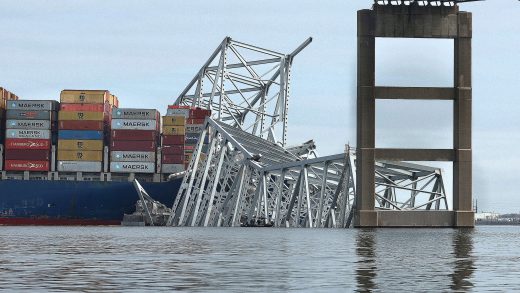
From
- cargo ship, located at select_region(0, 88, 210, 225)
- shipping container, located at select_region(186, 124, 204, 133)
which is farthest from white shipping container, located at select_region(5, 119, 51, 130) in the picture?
shipping container, located at select_region(186, 124, 204, 133)

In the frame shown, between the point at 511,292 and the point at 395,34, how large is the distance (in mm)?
69963

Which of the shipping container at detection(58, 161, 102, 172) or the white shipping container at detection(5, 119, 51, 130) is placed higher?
the white shipping container at detection(5, 119, 51, 130)

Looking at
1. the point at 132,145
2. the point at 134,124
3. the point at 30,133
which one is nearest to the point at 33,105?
the point at 30,133

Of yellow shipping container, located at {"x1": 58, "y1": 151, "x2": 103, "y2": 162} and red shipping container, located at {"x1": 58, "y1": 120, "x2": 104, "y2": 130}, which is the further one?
yellow shipping container, located at {"x1": 58, "y1": 151, "x2": 103, "y2": 162}

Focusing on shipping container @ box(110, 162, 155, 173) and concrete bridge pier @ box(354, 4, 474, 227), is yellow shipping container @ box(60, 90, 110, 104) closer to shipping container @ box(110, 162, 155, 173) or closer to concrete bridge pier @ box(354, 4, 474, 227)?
shipping container @ box(110, 162, 155, 173)

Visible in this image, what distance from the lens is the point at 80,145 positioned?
16250cm

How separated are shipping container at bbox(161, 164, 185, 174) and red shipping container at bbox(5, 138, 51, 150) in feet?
53.5

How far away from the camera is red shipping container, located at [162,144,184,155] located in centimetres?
16162

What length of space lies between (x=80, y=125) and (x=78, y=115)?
4.76 ft

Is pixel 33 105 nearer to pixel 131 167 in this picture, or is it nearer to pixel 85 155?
pixel 85 155

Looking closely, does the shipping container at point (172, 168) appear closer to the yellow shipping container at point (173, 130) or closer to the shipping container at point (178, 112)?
the yellow shipping container at point (173, 130)

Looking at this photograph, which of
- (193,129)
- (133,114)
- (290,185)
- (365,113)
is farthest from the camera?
(193,129)

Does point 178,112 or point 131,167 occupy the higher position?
point 178,112

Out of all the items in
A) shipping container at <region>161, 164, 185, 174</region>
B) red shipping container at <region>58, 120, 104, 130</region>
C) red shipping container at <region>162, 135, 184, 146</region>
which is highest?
red shipping container at <region>58, 120, 104, 130</region>
